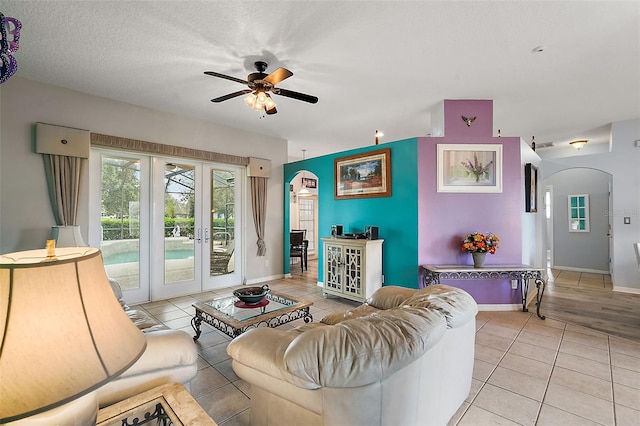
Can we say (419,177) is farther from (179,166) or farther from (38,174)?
A: (38,174)

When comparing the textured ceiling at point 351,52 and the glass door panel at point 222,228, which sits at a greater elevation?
the textured ceiling at point 351,52

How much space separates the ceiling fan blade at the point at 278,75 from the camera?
261 cm

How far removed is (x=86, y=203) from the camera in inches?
147

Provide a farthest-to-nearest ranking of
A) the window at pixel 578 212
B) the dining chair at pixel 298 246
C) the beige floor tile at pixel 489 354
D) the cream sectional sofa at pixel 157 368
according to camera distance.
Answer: the dining chair at pixel 298 246 < the window at pixel 578 212 < the beige floor tile at pixel 489 354 < the cream sectional sofa at pixel 157 368

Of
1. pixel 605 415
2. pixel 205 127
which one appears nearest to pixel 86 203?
pixel 205 127

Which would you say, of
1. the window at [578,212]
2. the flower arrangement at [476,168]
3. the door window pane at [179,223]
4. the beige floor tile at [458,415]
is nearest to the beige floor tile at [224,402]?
the beige floor tile at [458,415]

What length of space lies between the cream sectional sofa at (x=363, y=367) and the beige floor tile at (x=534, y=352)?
1487mm

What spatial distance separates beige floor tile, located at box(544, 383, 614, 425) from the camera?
187 cm

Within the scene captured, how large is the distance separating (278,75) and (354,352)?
8.23 ft

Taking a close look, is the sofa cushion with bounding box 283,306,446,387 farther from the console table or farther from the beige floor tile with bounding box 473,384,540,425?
the console table

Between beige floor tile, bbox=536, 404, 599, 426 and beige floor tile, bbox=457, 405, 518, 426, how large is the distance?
208 mm

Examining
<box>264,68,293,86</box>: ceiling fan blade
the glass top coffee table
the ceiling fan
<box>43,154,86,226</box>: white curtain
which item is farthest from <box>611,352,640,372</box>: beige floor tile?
<box>43,154,86,226</box>: white curtain

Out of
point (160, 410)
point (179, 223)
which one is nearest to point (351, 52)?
point (160, 410)

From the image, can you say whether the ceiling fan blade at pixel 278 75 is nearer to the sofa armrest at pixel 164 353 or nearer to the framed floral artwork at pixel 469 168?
the sofa armrest at pixel 164 353
